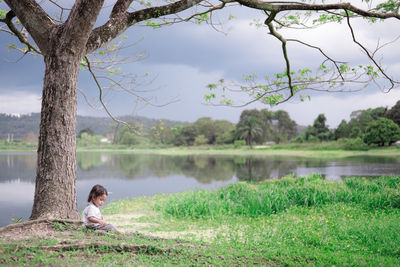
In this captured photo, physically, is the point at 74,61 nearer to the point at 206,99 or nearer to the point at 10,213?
the point at 206,99

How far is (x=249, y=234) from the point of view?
19.3 feet

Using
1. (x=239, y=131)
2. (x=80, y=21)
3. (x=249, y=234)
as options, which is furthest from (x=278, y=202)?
(x=239, y=131)

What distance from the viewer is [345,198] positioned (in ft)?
29.0

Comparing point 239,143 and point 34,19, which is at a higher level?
point 34,19

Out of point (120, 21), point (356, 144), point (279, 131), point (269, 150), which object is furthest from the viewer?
point (279, 131)

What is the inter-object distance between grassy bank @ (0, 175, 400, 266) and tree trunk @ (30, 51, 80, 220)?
0.41m

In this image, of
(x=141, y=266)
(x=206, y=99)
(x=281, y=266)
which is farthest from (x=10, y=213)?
(x=281, y=266)

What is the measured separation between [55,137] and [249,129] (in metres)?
52.4

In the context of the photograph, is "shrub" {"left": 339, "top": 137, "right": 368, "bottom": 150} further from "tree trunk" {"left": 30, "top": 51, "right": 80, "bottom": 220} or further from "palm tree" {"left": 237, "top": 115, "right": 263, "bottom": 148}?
"tree trunk" {"left": 30, "top": 51, "right": 80, "bottom": 220}

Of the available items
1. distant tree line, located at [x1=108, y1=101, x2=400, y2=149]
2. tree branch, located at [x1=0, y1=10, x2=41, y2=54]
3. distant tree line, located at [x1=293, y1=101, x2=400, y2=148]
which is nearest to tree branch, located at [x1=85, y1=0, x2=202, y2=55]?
tree branch, located at [x1=0, y1=10, x2=41, y2=54]

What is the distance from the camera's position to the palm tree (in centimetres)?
5550

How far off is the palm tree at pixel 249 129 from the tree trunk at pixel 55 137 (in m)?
→ 51.3

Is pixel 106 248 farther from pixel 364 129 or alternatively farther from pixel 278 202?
pixel 364 129

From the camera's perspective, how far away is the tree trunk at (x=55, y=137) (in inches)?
188
